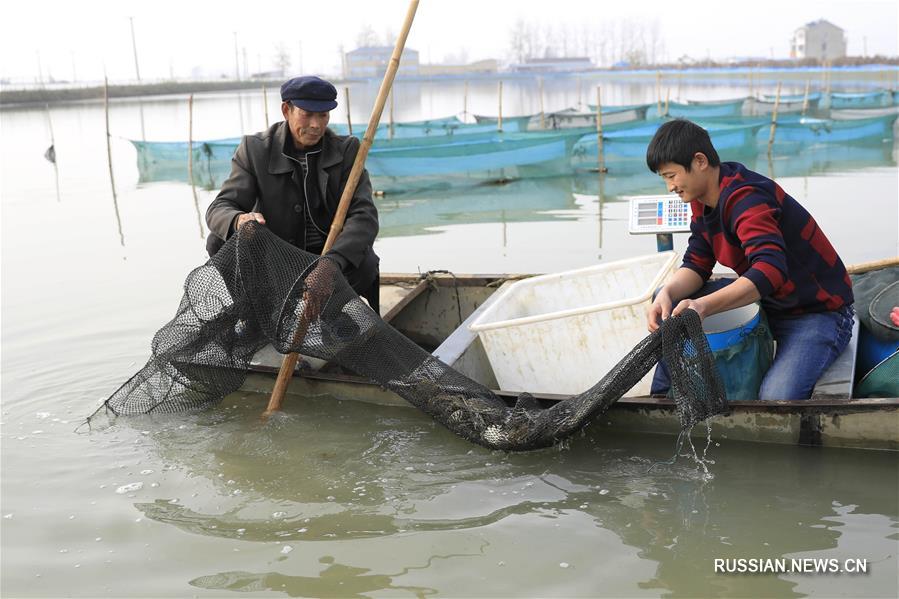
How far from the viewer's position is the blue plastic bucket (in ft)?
11.9

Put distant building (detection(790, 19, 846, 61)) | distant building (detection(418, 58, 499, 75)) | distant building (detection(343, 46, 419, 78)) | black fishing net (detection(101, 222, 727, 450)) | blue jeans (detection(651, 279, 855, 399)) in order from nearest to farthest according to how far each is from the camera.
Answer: black fishing net (detection(101, 222, 727, 450))
blue jeans (detection(651, 279, 855, 399))
distant building (detection(790, 19, 846, 61))
distant building (detection(418, 58, 499, 75))
distant building (detection(343, 46, 419, 78))

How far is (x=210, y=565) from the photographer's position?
10.6 ft

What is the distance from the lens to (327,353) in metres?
4.02

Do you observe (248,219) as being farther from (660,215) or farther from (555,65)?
(555,65)

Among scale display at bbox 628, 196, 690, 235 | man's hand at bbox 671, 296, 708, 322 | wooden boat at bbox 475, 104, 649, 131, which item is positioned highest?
wooden boat at bbox 475, 104, 649, 131

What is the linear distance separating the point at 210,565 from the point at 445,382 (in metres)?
1.25

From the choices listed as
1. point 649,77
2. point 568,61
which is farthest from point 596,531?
point 568,61

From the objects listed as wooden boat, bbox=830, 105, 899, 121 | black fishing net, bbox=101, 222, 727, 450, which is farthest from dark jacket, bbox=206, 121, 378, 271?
wooden boat, bbox=830, 105, 899, 121

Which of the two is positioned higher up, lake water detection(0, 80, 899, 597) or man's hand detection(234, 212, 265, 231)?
man's hand detection(234, 212, 265, 231)

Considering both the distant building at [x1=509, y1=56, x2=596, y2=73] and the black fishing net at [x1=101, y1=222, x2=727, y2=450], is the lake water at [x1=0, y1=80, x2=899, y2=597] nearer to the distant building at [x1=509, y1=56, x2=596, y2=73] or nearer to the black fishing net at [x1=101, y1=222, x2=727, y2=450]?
the black fishing net at [x1=101, y1=222, x2=727, y2=450]

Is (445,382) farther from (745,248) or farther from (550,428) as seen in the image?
(745,248)

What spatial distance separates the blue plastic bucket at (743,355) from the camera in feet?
11.9

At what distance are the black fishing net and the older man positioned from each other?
0.35 meters

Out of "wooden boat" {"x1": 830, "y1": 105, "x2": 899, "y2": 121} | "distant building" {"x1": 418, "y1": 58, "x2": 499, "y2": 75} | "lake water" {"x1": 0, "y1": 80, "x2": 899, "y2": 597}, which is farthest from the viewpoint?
"distant building" {"x1": 418, "y1": 58, "x2": 499, "y2": 75}
